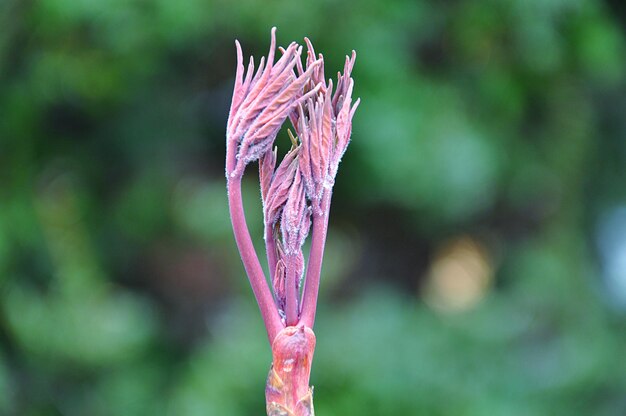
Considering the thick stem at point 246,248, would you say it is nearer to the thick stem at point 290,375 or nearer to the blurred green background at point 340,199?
the thick stem at point 290,375

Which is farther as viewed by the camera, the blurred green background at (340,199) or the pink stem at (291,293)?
the blurred green background at (340,199)

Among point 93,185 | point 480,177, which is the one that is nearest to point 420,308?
point 480,177

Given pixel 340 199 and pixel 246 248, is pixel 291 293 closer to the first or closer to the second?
pixel 246 248

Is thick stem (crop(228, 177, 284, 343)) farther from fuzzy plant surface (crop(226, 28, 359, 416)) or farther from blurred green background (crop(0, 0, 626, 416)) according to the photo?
blurred green background (crop(0, 0, 626, 416))

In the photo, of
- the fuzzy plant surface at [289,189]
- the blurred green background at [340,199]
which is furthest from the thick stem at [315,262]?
the blurred green background at [340,199]

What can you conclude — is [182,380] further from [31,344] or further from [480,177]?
[480,177]

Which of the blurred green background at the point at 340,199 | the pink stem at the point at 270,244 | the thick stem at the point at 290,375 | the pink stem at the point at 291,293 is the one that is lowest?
the thick stem at the point at 290,375

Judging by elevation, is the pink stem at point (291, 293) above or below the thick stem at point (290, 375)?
above

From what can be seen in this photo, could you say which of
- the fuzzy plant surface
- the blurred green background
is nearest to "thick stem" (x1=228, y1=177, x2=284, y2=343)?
the fuzzy plant surface
